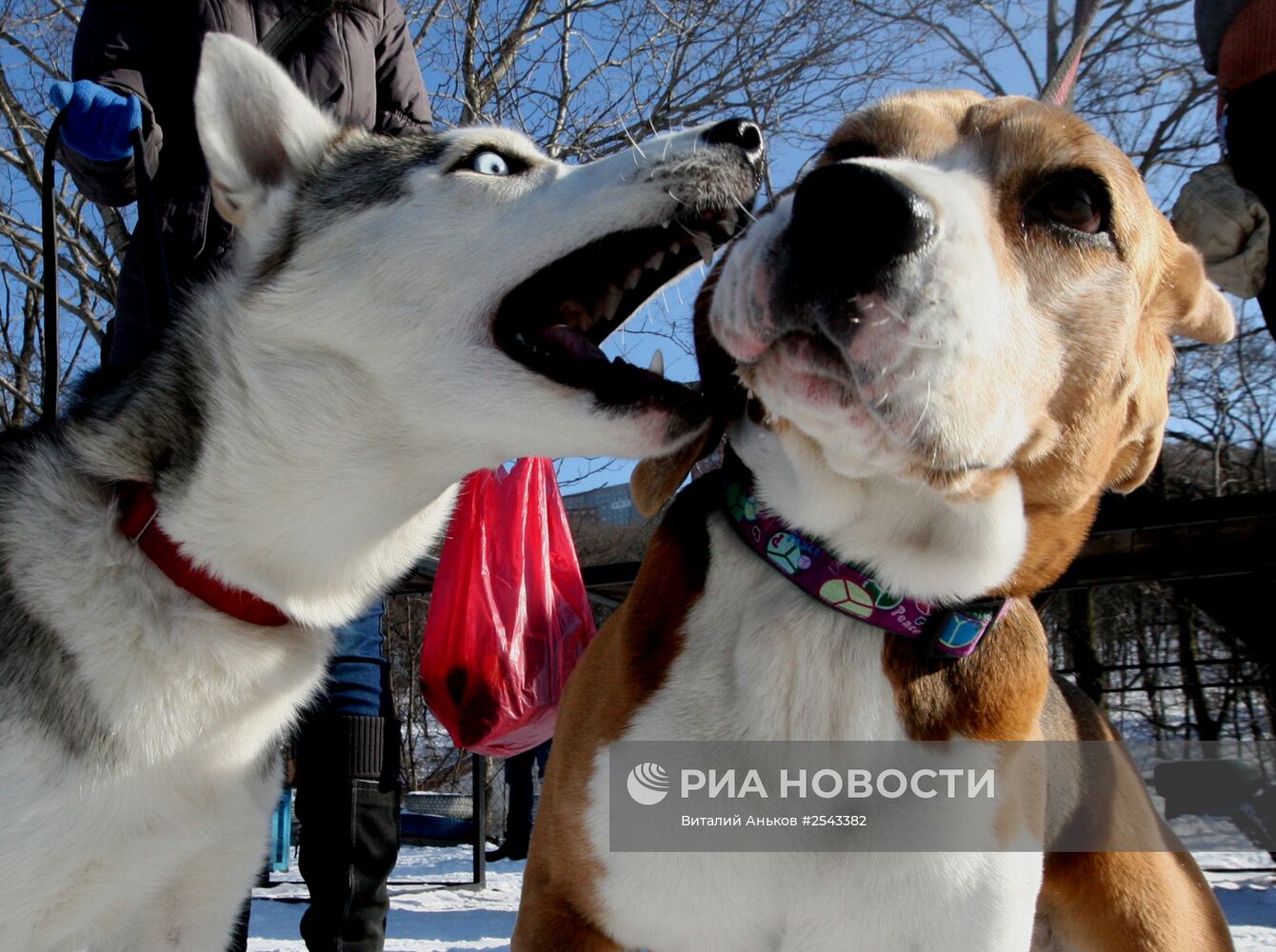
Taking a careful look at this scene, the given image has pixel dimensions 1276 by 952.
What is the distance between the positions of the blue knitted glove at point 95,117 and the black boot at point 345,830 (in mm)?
1569

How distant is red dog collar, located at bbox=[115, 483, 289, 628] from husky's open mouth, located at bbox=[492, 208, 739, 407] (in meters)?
0.75

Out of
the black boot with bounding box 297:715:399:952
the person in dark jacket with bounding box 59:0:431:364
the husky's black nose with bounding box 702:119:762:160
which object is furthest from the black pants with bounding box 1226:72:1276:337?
the black boot with bounding box 297:715:399:952

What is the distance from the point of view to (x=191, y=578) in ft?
6.56

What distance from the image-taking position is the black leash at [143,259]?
2.38m

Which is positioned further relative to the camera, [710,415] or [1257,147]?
[1257,147]

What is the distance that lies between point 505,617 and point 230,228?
140 cm

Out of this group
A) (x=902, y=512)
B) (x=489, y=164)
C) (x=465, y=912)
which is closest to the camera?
(x=902, y=512)

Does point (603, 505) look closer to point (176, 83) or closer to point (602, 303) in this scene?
point (176, 83)

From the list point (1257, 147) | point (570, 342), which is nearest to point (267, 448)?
point (570, 342)

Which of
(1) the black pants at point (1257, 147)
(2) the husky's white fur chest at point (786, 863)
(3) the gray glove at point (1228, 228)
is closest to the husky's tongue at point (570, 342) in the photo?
(2) the husky's white fur chest at point (786, 863)

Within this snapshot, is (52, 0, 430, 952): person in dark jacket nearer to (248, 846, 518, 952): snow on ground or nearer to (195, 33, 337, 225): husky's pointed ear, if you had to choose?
(195, 33, 337, 225): husky's pointed ear

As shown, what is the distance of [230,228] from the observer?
2924 millimetres

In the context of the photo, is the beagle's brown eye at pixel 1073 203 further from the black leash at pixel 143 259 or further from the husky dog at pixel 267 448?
the black leash at pixel 143 259

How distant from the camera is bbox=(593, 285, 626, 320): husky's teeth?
7.10ft
